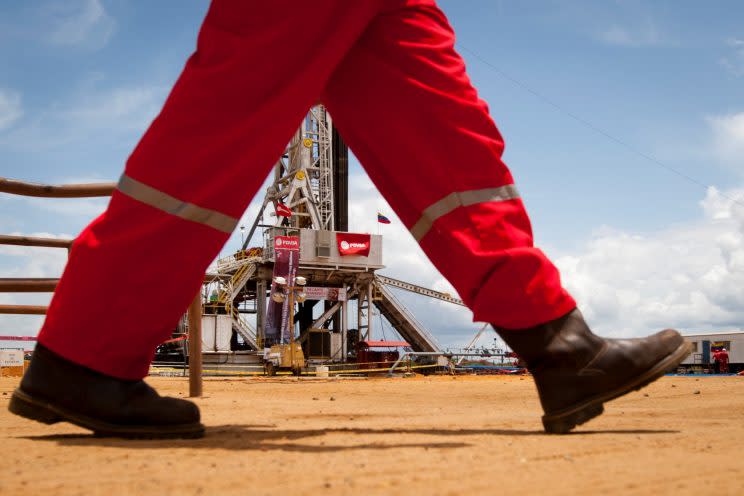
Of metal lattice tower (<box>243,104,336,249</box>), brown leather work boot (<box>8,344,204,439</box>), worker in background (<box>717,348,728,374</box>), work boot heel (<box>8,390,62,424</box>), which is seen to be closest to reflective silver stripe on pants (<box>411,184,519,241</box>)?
brown leather work boot (<box>8,344,204,439</box>)

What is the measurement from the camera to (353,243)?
3212 centimetres

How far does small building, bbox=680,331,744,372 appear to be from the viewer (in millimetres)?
24375

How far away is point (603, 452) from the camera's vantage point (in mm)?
1418

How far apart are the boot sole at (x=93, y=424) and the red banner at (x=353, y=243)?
3012 cm

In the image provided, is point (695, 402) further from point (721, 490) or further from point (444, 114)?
point (721, 490)

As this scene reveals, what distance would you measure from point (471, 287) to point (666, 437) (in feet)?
1.89

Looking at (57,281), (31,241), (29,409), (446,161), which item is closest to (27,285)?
(57,281)

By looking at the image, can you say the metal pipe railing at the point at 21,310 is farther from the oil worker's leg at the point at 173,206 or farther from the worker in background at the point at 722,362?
the worker in background at the point at 722,362

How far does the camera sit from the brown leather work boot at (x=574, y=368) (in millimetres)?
1830

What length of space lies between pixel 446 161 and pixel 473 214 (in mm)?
156

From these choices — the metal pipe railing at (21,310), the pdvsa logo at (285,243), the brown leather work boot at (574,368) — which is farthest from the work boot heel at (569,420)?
the pdvsa logo at (285,243)

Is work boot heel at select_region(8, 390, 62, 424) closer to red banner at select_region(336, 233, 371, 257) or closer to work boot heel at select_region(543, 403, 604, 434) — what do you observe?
work boot heel at select_region(543, 403, 604, 434)

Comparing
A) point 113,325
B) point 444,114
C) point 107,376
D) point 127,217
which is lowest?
point 107,376

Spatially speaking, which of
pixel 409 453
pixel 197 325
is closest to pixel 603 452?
pixel 409 453
